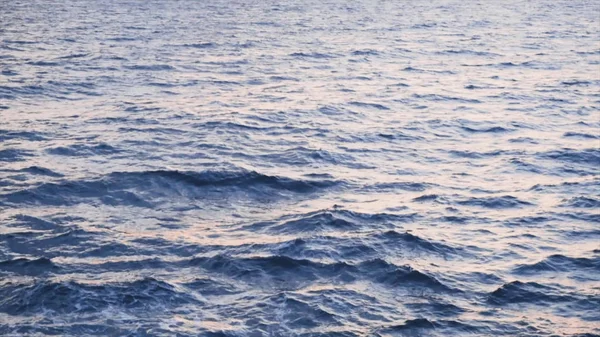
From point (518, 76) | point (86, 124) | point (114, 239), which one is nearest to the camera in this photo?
point (114, 239)

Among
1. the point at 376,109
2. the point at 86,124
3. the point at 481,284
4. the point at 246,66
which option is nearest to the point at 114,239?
the point at 481,284

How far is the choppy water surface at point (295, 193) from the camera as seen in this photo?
16359 millimetres

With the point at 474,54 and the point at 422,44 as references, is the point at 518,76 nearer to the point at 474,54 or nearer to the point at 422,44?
the point at 474,54

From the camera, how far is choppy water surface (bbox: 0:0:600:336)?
53.7ft

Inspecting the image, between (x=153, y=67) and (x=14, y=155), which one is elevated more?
(x=14, y=155)

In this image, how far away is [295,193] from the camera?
23.4 m

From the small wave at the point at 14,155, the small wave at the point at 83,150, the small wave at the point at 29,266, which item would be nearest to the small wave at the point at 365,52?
the small wave at the point at 83,150

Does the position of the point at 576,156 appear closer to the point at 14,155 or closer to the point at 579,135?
the point at 579,135

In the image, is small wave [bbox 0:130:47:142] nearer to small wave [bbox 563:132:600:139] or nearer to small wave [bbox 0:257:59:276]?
small wave [bbox 0:257:59:276]

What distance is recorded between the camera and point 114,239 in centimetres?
1967

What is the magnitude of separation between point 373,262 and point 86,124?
1611cm

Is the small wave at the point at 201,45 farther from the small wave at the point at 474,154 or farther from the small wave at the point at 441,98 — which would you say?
the small wave at the point at 474,154

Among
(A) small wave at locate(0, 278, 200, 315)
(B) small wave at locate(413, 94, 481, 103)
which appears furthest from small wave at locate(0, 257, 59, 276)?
(B) small wave at locate(413, 94, 481, 103)

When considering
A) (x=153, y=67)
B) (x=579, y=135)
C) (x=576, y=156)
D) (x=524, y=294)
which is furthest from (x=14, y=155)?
(x=579, y=135)
